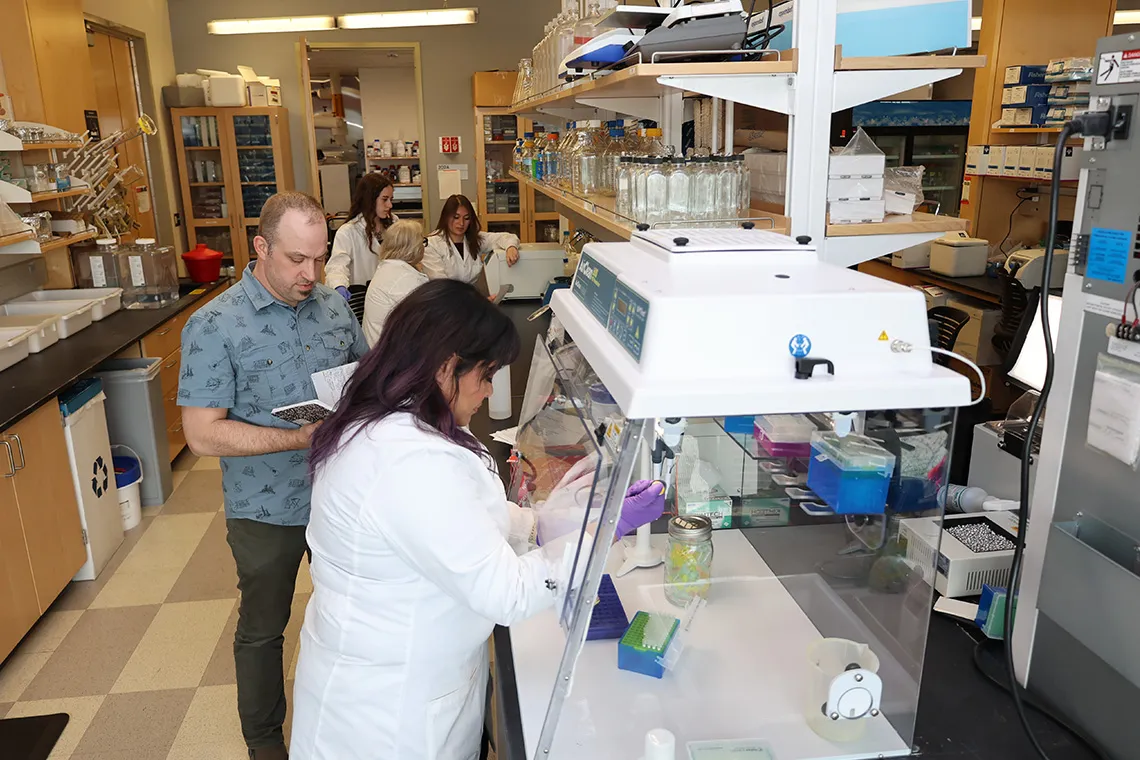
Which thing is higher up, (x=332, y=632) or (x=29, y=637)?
(x=332, y=632)

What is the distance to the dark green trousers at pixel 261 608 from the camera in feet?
7.32

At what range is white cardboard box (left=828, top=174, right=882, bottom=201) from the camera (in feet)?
5.52

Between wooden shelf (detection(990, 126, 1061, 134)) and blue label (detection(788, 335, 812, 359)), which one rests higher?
wooden shelf (detection(990, 126, 1061, 134))

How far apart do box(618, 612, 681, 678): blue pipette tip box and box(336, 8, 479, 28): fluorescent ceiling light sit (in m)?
6.98

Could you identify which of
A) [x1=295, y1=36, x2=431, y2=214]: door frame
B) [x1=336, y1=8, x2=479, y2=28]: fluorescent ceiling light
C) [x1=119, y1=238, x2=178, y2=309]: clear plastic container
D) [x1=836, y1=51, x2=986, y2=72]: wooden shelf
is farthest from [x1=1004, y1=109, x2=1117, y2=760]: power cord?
[x1=295, y1=36, x2=431, y2=214]: door frame

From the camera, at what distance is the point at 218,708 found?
2684mm

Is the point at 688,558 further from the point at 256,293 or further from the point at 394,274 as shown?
the point at 394,274

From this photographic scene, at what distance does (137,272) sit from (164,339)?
58 centimetres

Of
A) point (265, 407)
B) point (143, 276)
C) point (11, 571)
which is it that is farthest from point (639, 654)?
point (143, 276)

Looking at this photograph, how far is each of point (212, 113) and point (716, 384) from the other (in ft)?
24.3

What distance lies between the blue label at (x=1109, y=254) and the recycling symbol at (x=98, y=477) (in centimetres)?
372

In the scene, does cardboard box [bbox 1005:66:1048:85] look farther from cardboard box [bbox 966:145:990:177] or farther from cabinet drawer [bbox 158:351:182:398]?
cabinet drawer [bbox 158:351:182:398]

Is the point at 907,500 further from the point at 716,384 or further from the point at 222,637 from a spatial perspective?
the point at 222,637

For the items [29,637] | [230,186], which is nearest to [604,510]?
[29,637]
